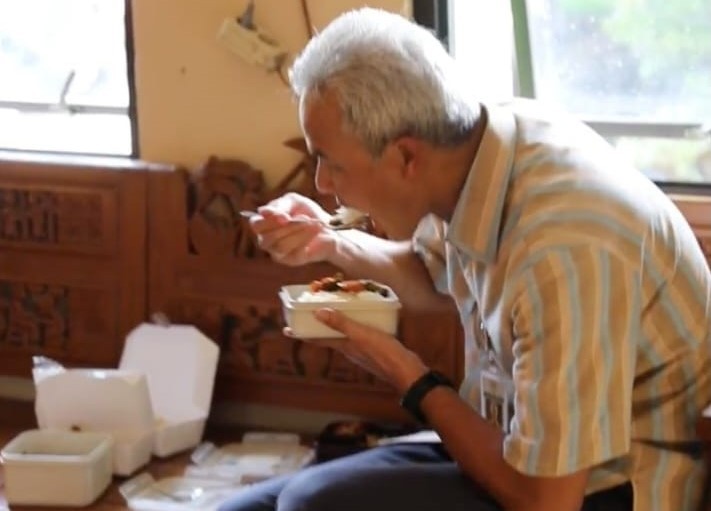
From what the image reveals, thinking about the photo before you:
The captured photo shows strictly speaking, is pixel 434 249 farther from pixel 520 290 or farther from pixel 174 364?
pixel 174 364

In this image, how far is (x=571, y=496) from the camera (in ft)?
4.92

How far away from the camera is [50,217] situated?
2.56 meters

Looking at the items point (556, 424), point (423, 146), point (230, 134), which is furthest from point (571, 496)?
point (230, 134)

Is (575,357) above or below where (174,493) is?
above

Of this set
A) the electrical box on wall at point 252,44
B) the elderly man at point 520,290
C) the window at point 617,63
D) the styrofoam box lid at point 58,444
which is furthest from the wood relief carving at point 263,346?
the elderly man at point 520,290

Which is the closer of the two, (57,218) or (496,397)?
(496,397)

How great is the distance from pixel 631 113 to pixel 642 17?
0.57 feet

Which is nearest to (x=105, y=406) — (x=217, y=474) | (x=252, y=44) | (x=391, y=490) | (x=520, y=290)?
(x=217, y=474)

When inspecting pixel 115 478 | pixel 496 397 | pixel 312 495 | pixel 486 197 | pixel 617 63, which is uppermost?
pixel 617 63

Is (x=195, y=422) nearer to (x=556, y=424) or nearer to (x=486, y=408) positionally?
(x=486, y=408)

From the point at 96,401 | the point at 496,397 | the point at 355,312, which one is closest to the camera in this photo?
the point at 496,397

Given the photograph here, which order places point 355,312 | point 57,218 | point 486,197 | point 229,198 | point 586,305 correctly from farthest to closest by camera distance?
point 57,218 < point 229,198 < point 355,312 < point 486,197 < point 586,305

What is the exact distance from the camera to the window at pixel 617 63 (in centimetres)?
230

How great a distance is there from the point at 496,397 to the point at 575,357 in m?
0.28
